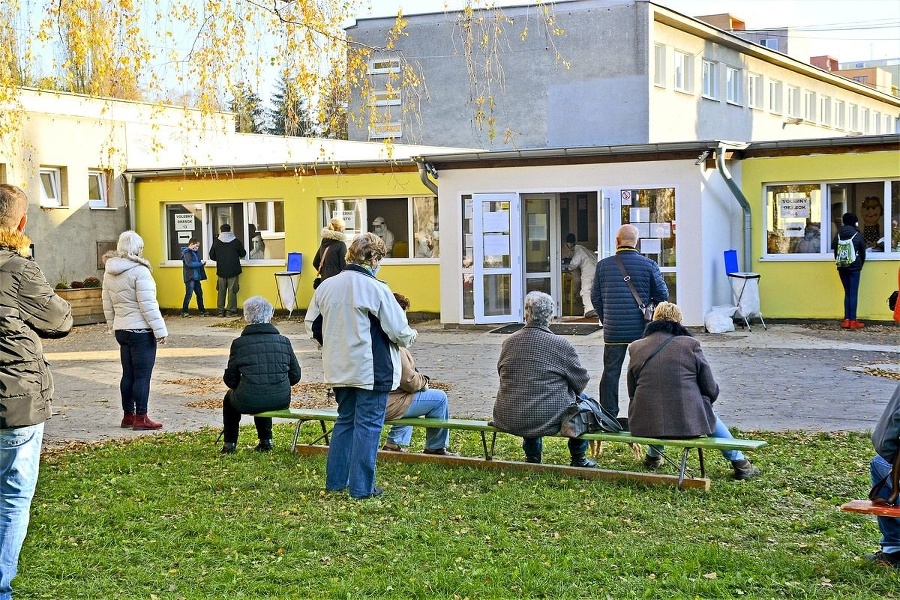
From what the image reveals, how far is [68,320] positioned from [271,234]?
18.1 meters

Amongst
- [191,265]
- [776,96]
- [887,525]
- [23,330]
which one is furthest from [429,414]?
[776,96]

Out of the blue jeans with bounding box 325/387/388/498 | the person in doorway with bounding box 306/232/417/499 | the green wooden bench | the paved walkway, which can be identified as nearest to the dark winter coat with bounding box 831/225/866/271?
the paved walkway

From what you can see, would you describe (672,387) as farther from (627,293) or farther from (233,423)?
(233,423)

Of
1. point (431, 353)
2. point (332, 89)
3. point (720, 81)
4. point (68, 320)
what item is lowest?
point (431, 353)

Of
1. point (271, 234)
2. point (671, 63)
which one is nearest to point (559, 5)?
point (671, 63)

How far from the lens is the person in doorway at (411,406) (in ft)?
26.8

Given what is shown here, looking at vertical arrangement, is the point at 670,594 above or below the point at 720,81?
below

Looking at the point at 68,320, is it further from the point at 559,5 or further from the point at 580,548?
the point at 559,5

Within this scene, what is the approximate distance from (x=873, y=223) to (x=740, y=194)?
90.1 inches

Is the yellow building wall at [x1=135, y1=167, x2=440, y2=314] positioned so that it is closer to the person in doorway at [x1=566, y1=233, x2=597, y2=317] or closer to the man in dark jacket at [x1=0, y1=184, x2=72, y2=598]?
A: the person in doorway at [x1=566, y1=233, x2=597, y2=317]

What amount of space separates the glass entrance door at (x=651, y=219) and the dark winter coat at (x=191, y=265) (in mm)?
9027

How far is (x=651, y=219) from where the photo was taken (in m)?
18.6

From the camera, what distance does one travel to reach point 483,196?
63.4ft

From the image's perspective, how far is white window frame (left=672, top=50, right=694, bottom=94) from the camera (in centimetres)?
3020
